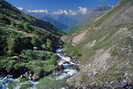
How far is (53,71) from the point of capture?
61531 mm

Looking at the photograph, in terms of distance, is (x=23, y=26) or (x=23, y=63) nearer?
(x=23, y=63)

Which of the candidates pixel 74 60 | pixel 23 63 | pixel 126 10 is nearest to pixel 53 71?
pixel 23 63

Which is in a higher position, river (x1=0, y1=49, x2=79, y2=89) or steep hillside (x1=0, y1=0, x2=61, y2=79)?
steep hillside (x1=0, y1=0, x2=61, y2=79)

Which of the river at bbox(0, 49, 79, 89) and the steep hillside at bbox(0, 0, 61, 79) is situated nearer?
the river at bbox(0, 49, 79, 89)

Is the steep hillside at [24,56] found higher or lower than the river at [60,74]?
higher

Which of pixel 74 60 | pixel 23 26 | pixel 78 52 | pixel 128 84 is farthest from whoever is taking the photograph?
pixel 23 26

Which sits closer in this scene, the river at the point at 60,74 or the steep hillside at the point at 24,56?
the river at the point at 60,74

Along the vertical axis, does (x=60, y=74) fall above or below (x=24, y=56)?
below

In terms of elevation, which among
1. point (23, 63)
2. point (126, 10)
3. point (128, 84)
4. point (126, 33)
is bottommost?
point (128, 84)

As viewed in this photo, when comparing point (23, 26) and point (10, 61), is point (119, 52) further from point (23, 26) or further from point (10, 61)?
point (23, 26)

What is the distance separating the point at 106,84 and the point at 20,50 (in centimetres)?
4111

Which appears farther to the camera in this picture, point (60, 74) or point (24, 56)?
point (24, 56)

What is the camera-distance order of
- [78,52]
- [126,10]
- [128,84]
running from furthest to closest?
1. [126,10]
2. [78,52]
3. [128,84]

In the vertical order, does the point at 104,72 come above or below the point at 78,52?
below
